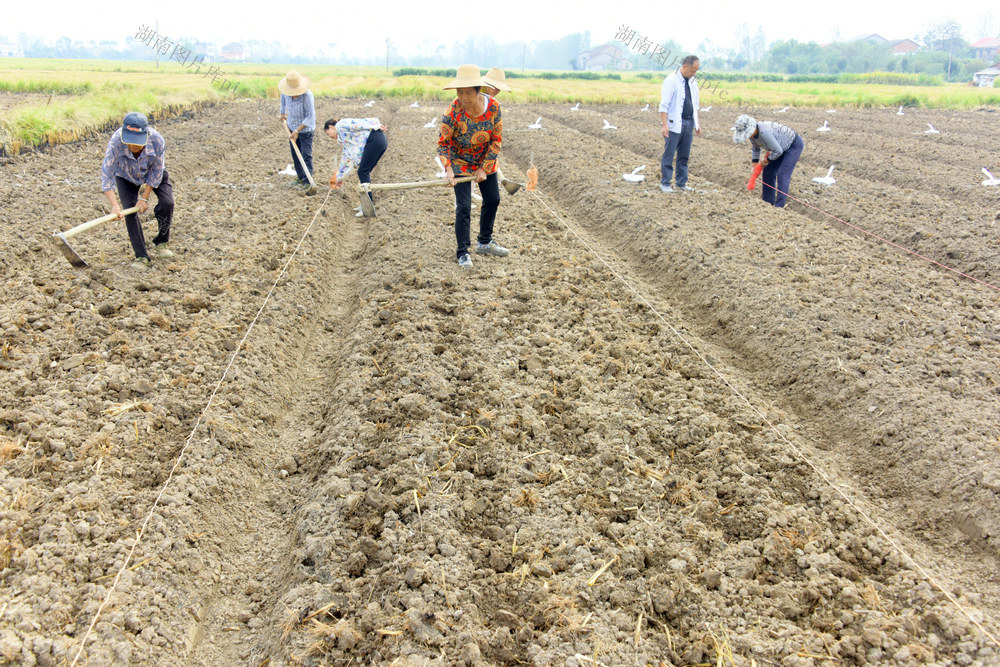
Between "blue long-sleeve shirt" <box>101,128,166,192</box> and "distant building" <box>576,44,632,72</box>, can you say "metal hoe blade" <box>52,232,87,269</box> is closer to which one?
"blue long-sleeve shirt" <box>101,128,166,192</box>

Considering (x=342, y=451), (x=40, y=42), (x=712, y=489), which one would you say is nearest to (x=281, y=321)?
(x=342, y=451)

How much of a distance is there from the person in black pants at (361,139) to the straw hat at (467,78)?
232 cm

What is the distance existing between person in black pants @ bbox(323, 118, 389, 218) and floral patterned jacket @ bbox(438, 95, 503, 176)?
2056 millimetres

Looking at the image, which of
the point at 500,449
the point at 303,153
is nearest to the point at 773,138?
the point at 500,449

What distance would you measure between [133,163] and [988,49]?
330ft

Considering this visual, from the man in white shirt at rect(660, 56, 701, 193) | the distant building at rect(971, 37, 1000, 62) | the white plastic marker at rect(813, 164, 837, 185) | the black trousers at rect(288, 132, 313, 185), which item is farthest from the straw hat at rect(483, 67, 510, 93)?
the distant building at rect(971, 37, 1000, 62)

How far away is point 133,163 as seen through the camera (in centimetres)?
513

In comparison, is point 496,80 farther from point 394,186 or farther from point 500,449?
point 500,449

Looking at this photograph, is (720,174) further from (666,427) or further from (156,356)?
(156,356)

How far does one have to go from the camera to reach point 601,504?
10.1 feet

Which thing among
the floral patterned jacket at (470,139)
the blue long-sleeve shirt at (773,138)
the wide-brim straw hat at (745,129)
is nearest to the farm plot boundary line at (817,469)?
the floral patterned jacket at (470,139)

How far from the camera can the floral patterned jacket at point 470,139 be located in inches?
205

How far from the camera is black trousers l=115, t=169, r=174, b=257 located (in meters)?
5.32

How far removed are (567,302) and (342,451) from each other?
261 cm
